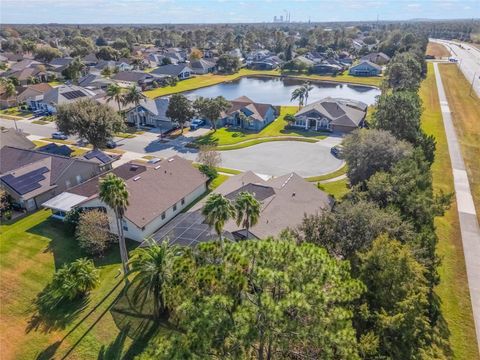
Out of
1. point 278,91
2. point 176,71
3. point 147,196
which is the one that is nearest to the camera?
point 147,196

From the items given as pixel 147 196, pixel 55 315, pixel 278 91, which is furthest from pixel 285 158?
pixel 278 91

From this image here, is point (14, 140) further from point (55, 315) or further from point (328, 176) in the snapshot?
point (328, 176)

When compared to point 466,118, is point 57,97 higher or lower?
higher

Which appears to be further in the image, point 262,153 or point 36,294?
point 262,153

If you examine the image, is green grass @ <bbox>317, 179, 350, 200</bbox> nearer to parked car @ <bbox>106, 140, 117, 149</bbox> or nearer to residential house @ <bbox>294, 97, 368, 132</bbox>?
residential house @ <bbox>294, 97, 368, 132</bbox>

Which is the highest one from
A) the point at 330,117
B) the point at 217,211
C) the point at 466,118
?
the point at 217,211

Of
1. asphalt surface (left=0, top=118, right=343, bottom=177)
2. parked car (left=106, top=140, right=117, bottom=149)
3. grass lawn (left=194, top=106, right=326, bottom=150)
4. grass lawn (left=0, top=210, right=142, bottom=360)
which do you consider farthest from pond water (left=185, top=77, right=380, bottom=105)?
grass lawn (left=0, top=210, right=142, bottom=360)
